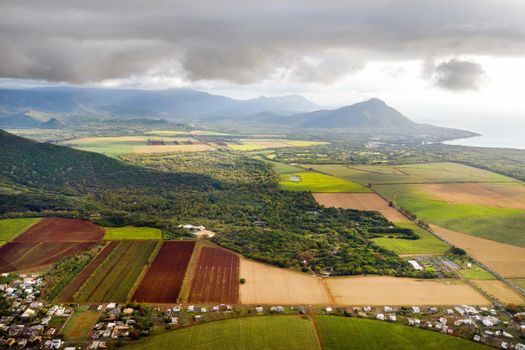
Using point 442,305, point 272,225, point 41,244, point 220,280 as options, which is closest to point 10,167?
point 41,244

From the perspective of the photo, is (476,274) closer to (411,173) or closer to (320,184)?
(320,184)

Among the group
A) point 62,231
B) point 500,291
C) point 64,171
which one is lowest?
point 62,231

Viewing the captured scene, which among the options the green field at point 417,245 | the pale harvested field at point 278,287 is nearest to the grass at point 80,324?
the pale harvested field at point 278,287

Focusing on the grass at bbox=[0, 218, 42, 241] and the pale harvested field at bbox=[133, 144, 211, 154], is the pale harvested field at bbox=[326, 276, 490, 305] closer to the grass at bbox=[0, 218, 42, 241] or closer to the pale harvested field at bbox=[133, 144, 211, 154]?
the grass at bbox=[0, 218, 42, 241]

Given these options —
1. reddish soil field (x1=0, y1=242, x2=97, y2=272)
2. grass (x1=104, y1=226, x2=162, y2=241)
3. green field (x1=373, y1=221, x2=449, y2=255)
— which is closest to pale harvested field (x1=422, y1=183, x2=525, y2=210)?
green field (x1=373, y1=221, x2=449, y2=255)

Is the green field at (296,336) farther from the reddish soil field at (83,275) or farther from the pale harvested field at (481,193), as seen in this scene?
the pale harvested field at (481,193)

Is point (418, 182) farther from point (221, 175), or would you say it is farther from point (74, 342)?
point (74, 342)

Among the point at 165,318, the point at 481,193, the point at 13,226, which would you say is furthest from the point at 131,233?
the point at 481,193
